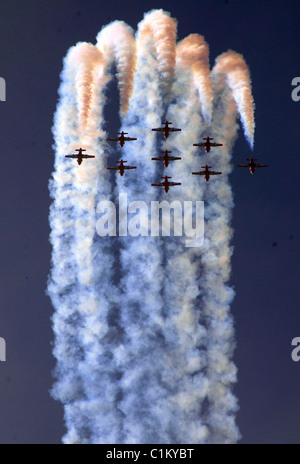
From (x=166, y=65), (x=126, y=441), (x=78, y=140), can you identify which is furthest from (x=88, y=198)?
Result: (x=126, y=441)

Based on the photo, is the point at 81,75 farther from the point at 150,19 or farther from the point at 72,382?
the point at 72,382

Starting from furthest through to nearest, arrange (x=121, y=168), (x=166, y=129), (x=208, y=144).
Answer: (x=121, y=168) < (x=208, y=144) < (x=166, y=129)

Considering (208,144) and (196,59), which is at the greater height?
(196,59)

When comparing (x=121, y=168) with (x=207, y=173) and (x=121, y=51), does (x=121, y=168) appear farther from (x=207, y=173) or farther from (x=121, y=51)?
(x=121, y=51)

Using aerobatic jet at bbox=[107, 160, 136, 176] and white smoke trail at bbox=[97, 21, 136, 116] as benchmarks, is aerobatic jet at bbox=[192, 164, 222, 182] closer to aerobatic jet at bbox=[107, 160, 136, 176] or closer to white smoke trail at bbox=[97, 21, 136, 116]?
aerobatic jet at bbox=[107, 160, 136, 176]

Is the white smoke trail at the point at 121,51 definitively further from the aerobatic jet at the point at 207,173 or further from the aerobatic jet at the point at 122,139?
the aerobatic jet at the point at 207,173

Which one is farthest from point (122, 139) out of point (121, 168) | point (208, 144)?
point (208, 144)

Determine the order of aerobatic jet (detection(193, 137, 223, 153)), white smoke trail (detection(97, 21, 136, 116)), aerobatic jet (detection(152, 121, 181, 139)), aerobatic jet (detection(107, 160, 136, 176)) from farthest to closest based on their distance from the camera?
aerobatic jet (detection(107, 160, 136, 176)) < aerobatic jet (detection(193, 137, 223, 153)) < aerobatic jet (detection(152, 121, 181, 139)) < white smoke trail (detection(97, 21, 136, 116))

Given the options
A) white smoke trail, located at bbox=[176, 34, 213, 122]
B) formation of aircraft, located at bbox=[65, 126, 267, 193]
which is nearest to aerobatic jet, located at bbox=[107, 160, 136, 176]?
formation of aircraft, located at bbox=[65, 126, 267, 193]

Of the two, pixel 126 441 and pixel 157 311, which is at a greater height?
pixel 157 311

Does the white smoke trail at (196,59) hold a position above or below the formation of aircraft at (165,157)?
above

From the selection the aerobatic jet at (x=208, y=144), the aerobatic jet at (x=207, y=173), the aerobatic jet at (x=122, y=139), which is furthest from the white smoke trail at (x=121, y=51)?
the aerobatic jet at (x=207, y=173)
